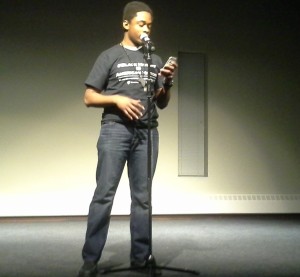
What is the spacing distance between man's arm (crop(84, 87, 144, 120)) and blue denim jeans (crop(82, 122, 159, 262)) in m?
0.12

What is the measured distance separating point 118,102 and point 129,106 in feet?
0.20

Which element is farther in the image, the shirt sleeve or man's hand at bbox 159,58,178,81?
the shirt sleeve

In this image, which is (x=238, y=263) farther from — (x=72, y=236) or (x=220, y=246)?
(x=72, y=236)

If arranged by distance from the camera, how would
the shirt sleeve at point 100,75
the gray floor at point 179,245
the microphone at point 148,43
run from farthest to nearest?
the gray floor at point 179,245, the shirt sleeve at point 100,75, the microphone at point 148,43

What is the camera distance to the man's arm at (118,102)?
5.76 ft

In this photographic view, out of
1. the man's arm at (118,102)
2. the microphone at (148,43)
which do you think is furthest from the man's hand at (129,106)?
the microphone at (148,43)

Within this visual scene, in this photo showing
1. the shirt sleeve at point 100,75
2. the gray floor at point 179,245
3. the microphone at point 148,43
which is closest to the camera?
the microphone at point 148,43

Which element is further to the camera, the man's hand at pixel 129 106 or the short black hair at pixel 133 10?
the short black hair at pixel 133 10

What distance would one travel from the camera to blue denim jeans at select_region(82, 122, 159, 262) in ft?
6.03

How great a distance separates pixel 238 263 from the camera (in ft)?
6.82

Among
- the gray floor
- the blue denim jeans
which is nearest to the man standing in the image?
the blue denim jeans

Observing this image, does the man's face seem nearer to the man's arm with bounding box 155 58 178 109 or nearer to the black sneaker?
the man's arm with bounding box 155 58 178 109

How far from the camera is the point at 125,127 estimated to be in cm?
188

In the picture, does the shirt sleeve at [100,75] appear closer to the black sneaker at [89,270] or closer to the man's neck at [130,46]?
the man's neck at [130,46]
